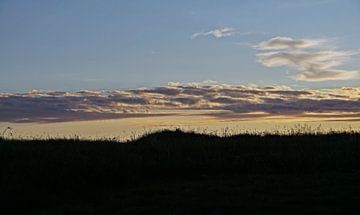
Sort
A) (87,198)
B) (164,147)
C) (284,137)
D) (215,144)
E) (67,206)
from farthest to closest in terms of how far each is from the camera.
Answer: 1. (284,137)
2. (215,144)
3. (164,147)
4. (87,198)
5. (67,206)

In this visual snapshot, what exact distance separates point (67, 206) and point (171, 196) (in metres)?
2.85

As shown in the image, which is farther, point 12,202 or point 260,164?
point 260,164

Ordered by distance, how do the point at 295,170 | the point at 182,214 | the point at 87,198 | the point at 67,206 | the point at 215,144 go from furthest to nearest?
the point at 215,144, the point at 295,170, the point at 87,198, the point at 67,206, the point at 182,214

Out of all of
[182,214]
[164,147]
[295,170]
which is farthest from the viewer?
[164,147]

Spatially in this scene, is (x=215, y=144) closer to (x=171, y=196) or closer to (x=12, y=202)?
(x=171, y=196)

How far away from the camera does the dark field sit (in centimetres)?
1365

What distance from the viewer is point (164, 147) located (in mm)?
23250

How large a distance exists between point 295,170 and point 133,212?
832 centimetres

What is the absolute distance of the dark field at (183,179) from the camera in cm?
1365

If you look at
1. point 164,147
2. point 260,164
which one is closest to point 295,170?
point 260,164

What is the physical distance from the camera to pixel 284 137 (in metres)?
30.0

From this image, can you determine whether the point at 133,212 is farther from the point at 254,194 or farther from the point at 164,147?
the point at 164,147

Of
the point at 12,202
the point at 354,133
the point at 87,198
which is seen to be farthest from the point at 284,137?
the point at 12,202

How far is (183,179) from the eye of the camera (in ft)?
59.9
